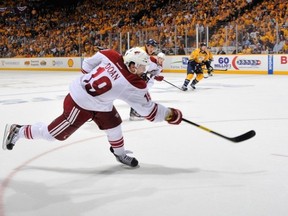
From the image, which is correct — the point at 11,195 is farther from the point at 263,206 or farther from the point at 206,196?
the point at 263,206

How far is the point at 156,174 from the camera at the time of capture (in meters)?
2.99

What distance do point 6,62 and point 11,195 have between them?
2119 cm

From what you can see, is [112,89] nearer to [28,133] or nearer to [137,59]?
[137,59]

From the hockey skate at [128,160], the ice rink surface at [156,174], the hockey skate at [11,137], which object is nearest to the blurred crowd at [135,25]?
the ice rink surface at [156,174]

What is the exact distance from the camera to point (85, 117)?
2.99 meters

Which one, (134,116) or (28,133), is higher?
(28,133)

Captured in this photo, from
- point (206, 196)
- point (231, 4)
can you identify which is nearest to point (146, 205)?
point (206, 196)

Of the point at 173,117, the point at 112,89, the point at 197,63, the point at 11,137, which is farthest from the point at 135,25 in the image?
the point at 112,89

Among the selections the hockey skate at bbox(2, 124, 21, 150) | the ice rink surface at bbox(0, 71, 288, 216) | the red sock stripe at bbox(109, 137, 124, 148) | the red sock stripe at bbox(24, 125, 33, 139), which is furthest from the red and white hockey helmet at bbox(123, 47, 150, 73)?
the hockey skate at bbox(2, 124, 21, 150)

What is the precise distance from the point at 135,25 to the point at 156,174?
1855 centimetres

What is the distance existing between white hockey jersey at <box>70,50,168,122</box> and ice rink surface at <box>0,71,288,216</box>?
464mm

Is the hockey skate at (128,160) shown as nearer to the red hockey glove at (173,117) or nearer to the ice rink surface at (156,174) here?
the ice rink surface at (156,174)

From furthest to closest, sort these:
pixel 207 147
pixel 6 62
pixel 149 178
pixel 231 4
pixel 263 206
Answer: pixel 6 62
pixel 231 4
pixel 207 147
pixel 149 178
pixel 263 206

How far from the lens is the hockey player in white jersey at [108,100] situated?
2.76 metres
